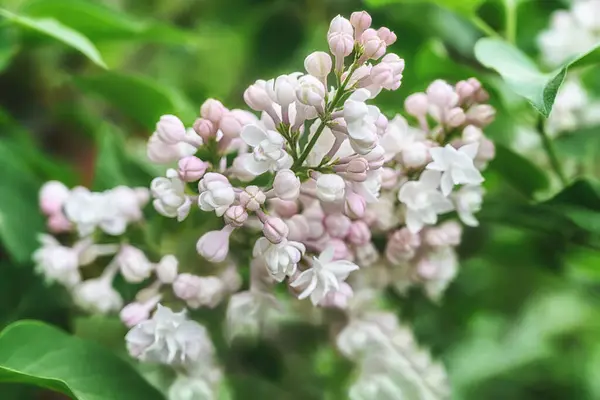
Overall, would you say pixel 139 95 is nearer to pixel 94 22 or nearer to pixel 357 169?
pixel 94 22

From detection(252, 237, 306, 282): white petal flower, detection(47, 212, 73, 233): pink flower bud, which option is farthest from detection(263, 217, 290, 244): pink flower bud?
detection(47, 212, 73, 233): pink flower bud

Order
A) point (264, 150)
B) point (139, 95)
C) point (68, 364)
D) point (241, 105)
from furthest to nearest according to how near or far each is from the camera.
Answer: point (241, 105)
point (139, 95)
point (68, 364)
point (264, 150)

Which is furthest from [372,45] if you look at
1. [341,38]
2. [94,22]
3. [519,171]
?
[94,22]

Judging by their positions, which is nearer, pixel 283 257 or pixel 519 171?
pixel 283 257

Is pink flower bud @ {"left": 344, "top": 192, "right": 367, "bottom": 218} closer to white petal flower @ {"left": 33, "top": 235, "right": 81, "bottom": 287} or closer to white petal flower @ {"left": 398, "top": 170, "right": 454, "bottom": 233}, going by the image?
white petal flower @ {"left": 398, "top": 170, "right": 454, "bottom": 233}

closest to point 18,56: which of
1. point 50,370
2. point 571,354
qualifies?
point 50,370

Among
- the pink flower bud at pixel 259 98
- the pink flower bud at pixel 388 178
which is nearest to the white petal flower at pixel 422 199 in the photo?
the pink flower bud at pixel 388 178

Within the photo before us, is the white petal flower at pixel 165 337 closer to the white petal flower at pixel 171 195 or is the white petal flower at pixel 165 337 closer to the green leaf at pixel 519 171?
the white petal flower at pixel 171 195
